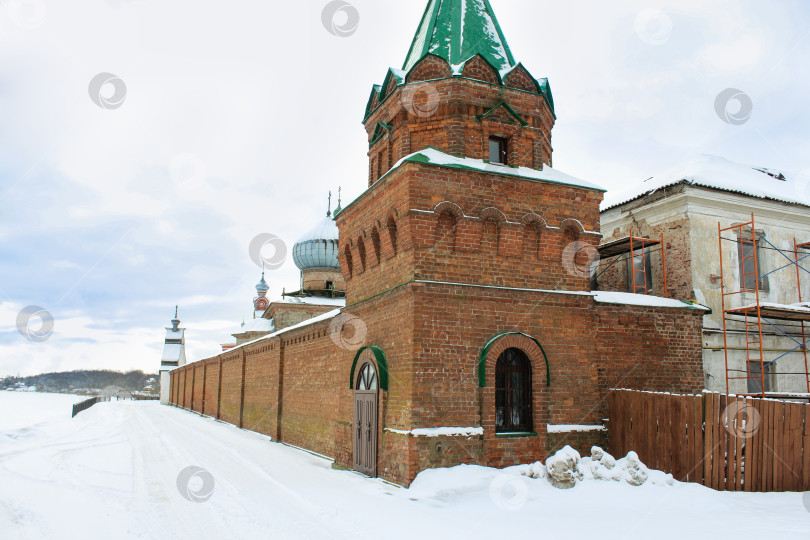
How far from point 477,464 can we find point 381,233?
4.16 metres

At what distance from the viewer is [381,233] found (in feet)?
36.0

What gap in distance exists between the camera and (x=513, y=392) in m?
10.4

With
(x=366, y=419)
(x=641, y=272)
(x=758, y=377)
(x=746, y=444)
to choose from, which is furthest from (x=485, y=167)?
(x=758, y=377)

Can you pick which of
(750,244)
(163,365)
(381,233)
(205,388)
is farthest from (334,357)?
(163,365)

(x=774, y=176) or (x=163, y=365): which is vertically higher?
(x=774, y=176)

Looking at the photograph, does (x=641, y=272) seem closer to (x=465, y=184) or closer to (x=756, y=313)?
(x=756, y=313)

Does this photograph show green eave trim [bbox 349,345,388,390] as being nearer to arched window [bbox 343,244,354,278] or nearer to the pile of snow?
arched window [bbox 343,244,354,278]

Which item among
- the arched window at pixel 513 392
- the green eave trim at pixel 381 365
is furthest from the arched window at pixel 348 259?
the arched window at pixel 513 392

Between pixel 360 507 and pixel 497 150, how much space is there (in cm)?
658

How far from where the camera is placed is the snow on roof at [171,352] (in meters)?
69.6

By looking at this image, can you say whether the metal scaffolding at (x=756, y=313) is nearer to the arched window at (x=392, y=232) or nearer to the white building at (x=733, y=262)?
the white building at (x=733, y=262)

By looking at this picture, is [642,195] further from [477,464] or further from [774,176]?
[477,464]

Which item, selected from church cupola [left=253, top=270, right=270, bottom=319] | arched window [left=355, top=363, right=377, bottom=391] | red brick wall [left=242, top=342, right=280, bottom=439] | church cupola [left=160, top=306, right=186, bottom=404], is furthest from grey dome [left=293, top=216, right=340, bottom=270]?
church cupola [left=160, top=306, right=186, bottom=404]

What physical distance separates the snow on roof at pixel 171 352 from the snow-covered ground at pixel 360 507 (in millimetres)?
61093
